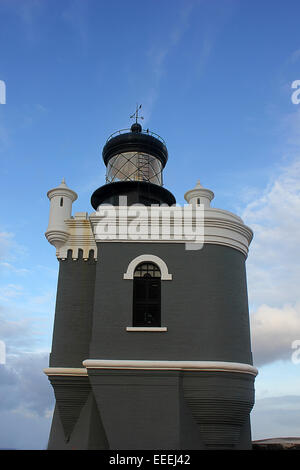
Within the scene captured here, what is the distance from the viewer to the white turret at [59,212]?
13594 millimetres

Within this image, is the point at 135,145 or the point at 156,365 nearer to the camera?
the point at 156,365

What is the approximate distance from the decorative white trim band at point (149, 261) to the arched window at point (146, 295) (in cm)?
15

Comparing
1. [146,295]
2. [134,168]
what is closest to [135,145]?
[134,168]

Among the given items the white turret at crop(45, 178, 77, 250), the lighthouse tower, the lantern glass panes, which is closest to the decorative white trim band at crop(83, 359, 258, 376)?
the lighthouse tower

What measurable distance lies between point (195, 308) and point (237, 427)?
326 cm

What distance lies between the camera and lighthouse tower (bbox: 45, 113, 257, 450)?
10805mm

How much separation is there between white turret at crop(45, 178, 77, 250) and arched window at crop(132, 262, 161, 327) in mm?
3070

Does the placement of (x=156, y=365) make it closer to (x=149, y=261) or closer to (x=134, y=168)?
(x=149, y=261)

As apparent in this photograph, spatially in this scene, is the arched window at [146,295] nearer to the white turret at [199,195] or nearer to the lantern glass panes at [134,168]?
the white turret at [199,195]

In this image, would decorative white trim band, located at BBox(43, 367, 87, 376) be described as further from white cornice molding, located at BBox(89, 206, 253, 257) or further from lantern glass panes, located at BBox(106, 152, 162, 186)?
lantern glass panes, located at BBox(106, 152, 162, 186)

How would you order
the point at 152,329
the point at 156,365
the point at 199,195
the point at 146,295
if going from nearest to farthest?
1. the point at 156,365
2. the point at 152,329
3. the point at 146,295
4. the point at 199,195

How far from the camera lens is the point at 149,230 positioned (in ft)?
40.0

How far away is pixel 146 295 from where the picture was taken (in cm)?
1182

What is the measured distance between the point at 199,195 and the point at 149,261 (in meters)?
3.00
